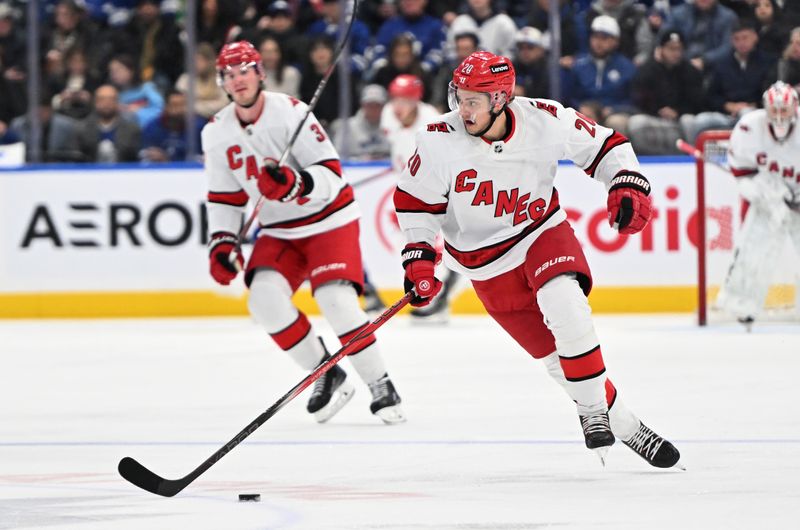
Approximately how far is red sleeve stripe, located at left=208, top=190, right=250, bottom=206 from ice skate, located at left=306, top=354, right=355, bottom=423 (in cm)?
62

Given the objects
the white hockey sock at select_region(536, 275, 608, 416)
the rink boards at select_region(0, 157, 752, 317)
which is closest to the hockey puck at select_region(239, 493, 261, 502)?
the white hockey sock at select_region(536, 275, 608, 416)

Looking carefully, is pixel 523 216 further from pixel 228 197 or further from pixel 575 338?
pixel 228 197

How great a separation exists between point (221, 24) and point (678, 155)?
2968mm

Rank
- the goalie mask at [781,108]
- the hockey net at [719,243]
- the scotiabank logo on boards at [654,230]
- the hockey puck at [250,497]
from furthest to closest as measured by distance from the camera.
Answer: the scotiabank logo on boards at [654,230]
the hockey net at [719,243]
the goalie mask at [781,108]
the hockey puck at [250,497]

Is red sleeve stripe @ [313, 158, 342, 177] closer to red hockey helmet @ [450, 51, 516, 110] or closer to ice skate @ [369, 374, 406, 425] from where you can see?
ice skate @ [369, 374, 406, 425]

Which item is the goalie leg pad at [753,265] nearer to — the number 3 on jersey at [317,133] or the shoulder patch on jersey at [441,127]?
the number 3 on jersey at [317,133]

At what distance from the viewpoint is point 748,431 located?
5051 millimetres

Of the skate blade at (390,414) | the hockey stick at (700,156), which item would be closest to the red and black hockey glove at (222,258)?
the skate blade at (390,414)

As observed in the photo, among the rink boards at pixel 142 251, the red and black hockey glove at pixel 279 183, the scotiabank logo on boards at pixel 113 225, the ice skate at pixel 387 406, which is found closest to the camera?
the red and black hockey glove at pixel 279 183

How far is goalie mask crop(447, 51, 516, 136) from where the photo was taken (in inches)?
169

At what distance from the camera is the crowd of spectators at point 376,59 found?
965 centimetres

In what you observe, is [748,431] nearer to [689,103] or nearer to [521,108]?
[521,108]

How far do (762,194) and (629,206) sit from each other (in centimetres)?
474

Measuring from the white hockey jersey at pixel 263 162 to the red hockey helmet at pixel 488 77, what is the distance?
1311 mm
